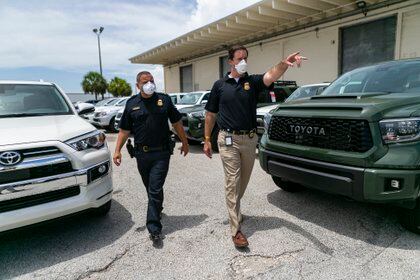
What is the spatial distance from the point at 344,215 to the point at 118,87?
51.0 meters

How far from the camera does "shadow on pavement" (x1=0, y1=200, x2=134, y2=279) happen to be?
2.90 metres

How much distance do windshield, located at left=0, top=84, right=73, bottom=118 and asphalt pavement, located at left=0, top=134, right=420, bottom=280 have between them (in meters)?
1.41

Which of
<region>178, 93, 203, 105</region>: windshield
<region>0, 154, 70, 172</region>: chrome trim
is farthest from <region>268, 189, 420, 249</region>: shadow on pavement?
<region>178, 93, 203, 105</region>: windshield

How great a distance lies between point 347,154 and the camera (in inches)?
118

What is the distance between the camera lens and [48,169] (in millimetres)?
2881

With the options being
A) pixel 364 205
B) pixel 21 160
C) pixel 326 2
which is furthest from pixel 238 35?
pixel 21 160

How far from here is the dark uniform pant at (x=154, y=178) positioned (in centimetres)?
325

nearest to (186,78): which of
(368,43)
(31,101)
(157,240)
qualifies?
(368,43)

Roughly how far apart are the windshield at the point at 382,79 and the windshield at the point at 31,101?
3.71 metres

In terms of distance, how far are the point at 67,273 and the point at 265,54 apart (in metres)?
15.6

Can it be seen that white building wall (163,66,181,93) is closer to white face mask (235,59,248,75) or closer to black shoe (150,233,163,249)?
white face mask (235,59,248,75)

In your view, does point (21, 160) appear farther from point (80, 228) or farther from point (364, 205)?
point (364, 205)

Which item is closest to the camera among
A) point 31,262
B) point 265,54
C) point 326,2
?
point 31,262

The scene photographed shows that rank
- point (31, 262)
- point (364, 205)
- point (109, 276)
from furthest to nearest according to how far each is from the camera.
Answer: point (364, 205) → point (31, 262) → point (109, 276)
